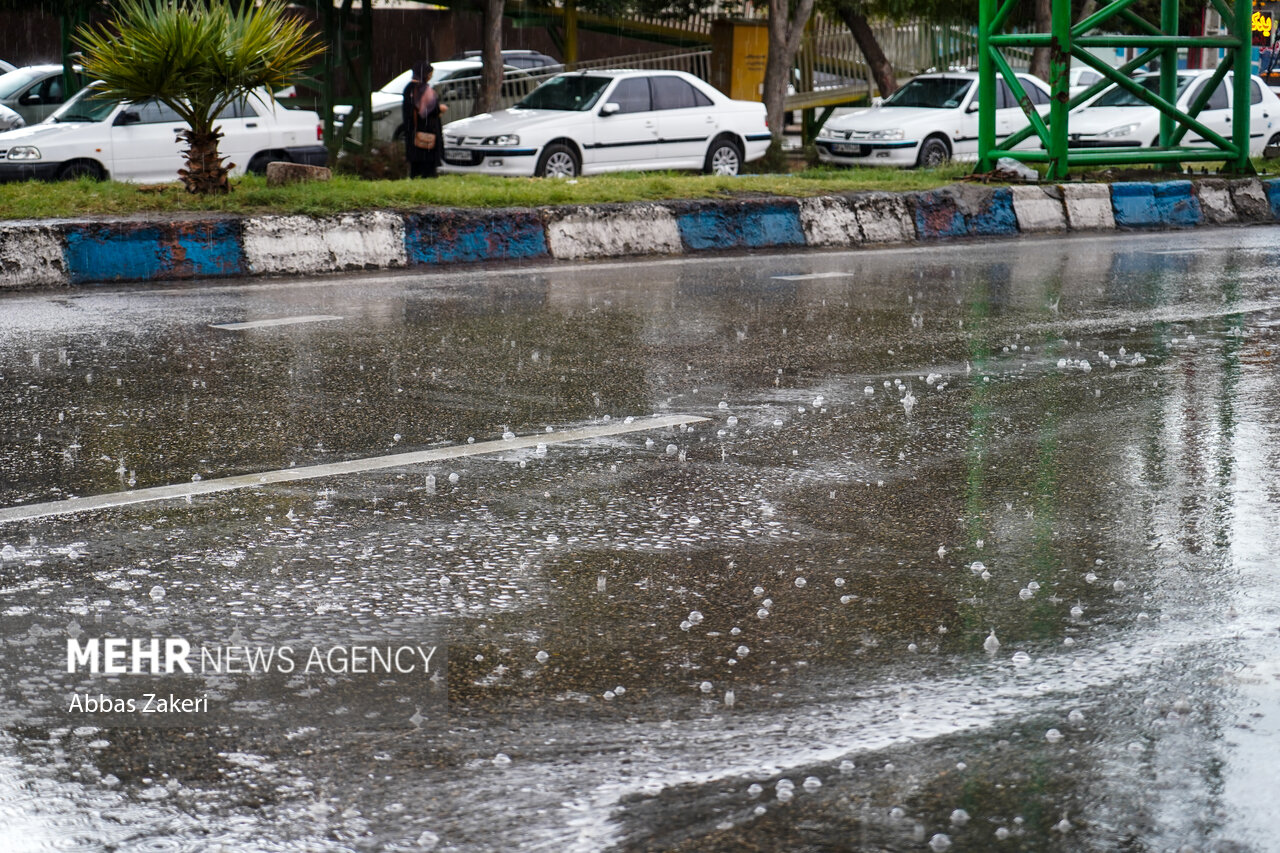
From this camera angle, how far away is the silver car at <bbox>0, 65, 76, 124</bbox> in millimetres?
22609

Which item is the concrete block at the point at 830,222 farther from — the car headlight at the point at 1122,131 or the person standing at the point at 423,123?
the car headlight at the point at 1122,131

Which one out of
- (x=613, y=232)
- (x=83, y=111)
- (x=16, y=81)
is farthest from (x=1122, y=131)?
(x=16, y=81)

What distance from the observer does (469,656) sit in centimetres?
346

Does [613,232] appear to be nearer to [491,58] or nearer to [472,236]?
[472,236]

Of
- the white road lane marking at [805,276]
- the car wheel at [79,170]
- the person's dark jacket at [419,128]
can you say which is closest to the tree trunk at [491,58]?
the person's dark jacket at [419,128]

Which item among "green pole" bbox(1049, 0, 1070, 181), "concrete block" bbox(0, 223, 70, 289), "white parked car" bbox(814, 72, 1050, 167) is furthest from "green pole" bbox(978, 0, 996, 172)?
"concrete block" bbox(0, 223, 70, 289)

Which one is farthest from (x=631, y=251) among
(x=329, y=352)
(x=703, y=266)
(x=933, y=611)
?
(x=933, y=611)

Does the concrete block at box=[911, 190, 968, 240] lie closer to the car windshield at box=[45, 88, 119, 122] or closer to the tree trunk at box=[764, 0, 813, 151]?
the car windshield at box=[45, 88, 119, 122]

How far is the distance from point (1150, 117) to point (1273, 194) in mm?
7306

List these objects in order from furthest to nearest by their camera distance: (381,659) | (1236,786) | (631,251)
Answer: (631,251) → (381,659) → (1236,786)

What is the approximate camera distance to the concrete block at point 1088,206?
597 inches

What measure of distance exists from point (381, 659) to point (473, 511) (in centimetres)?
130

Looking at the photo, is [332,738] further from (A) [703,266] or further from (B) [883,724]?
(A) [703,266]

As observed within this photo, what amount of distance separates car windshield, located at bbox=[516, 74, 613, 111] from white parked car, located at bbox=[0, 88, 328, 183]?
2813 mm
